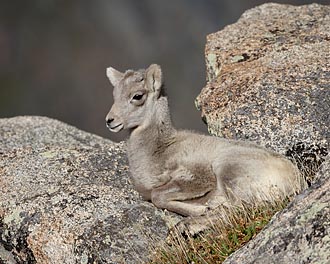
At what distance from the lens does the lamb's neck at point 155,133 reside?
1212 centimetres

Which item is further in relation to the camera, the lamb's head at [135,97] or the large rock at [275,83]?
the large rock at [275,83]

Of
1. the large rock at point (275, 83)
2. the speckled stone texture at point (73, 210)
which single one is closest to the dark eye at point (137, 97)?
the speckled stone texture at point (73, 210)

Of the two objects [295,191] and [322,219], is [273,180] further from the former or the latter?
[322,219]

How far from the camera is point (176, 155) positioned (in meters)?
11.8

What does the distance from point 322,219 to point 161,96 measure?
17.4 ft

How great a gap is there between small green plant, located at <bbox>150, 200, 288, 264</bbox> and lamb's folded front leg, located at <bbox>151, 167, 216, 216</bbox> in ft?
3.89

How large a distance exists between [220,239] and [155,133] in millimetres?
3125

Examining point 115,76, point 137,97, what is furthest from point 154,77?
point 115,76

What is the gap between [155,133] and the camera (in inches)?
482

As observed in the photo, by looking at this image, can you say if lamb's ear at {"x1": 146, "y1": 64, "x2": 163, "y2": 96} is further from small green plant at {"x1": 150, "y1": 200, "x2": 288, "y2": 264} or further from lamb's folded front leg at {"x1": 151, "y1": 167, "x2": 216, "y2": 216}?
small green plant at {"x1": 150, "y1": 200, "x2": 288, "y2": 264}

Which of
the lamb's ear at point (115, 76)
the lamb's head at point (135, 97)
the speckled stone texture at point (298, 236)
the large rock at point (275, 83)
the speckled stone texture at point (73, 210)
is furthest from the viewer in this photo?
the large rock at point (275, 83)

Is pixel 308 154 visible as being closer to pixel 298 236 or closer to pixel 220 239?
pixel 220 239

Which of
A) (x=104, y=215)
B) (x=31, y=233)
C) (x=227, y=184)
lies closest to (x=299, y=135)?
(x=227, y=184)

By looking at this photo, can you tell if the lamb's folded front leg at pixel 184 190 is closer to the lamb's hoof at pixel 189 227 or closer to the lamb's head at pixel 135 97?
the lamb's hoof at pixel 189 227
